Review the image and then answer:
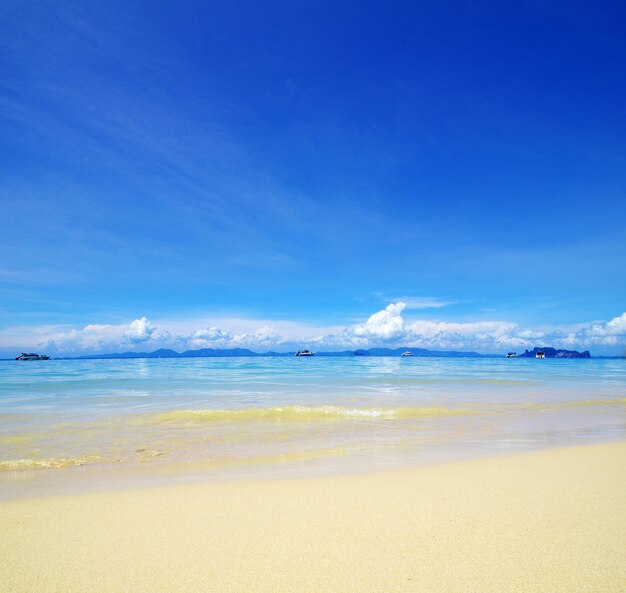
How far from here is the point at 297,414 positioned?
15406 mm

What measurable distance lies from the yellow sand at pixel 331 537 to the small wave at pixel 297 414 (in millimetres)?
8232

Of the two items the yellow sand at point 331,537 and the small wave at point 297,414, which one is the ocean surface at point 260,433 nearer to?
the small wave at point 297,414

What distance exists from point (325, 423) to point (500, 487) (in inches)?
320

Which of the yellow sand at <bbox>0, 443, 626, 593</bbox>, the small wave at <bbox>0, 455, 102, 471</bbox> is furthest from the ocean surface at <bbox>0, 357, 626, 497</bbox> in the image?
the yellow sand at <bbox>0, 443, 626, 593</bbox>

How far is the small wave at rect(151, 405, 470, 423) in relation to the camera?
47.2ft

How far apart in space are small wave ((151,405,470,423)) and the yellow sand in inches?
324

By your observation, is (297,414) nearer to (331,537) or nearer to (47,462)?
(47,462)

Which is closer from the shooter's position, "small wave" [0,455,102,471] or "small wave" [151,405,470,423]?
"small wave" [0,455,102,471]

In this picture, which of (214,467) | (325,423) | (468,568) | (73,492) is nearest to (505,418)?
(325,423)

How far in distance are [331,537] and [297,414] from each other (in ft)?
36.9

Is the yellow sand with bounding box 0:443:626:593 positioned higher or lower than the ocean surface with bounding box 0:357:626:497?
higher

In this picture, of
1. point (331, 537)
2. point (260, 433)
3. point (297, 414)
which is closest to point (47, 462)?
point (260, 433)

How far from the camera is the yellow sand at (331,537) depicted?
3531 millimetres

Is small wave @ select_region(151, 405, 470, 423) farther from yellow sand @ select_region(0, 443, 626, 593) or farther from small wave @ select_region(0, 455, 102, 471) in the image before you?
yellow sand @ select_region(0, 443, 626, 593)
